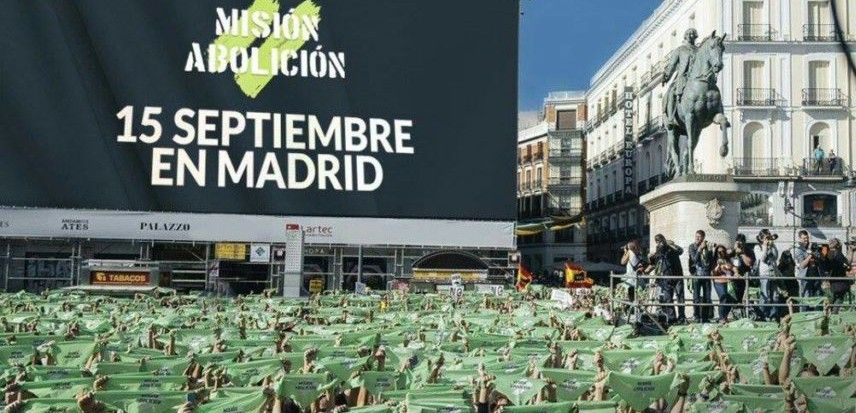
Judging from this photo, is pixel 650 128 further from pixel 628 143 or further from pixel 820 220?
pixel 820 220

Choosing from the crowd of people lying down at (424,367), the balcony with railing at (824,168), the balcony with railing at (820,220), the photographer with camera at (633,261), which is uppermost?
the balcony with railing at (824,168)

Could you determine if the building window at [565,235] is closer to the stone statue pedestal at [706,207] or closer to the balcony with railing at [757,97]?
the balcony with railing at [757,97]

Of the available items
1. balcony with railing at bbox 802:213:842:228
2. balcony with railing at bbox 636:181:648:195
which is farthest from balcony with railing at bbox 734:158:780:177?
balcony with railing at bbox 636:181:648:195

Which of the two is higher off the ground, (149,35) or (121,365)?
(149,35)

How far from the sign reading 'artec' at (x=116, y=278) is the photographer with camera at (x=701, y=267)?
17708 millimetres

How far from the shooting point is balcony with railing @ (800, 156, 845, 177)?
48.1 metres

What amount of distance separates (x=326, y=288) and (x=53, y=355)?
26.4m

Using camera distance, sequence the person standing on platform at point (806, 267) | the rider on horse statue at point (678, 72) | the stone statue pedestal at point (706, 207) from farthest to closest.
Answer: the rider on horse statue at point (678, 72) → the stone statue pedestal at point (706, 207) → the person standing on platform at point (806, 267)

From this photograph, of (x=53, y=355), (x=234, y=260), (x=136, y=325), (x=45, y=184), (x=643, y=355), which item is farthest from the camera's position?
(x=234, y=260)

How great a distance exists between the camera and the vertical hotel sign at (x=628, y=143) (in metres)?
62.0

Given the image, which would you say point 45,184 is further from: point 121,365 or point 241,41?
point 121,365

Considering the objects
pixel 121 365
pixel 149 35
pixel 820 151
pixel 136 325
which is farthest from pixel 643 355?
pixel 820 151

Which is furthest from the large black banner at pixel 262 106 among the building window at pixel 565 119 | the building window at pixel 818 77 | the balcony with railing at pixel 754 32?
the building window at pixel 565 119

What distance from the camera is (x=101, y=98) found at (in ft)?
117
